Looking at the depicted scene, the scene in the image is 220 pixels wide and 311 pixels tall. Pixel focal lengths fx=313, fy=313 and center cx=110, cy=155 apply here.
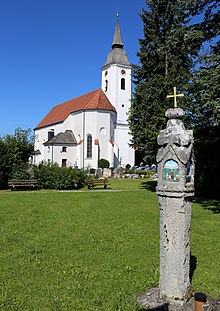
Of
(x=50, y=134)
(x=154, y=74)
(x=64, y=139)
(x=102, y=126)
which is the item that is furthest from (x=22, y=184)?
(x=50, y=134)

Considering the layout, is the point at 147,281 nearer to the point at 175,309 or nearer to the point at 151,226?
the point at 175,309

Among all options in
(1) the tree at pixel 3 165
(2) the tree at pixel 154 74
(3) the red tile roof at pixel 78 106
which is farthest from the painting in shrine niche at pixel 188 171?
(3) the red tile roof at pixel 78 106

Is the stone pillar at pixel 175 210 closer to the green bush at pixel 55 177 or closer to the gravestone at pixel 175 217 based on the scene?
the gravestone at pixel 175 217

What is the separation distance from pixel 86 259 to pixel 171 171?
122 inches

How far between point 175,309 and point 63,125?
51116 millimetres

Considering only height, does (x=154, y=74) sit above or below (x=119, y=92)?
below

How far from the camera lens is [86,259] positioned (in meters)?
6.57

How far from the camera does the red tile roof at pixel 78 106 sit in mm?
48062

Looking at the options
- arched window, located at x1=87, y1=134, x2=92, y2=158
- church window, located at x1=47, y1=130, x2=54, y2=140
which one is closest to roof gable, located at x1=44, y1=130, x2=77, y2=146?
arched window, located at x1=87, y1=134, x2=92, y2=158

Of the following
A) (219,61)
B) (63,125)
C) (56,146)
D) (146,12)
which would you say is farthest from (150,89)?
(63,125)

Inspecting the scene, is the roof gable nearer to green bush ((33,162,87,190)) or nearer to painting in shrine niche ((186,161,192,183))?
green bush ((33,162,87,190))

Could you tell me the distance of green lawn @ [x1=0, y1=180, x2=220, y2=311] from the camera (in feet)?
15.6

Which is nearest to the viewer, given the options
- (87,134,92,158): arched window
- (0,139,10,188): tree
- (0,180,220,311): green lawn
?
(0,180,220,311): green lawn

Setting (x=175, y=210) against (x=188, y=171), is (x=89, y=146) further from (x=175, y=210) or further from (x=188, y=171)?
(x=175, y=210)
